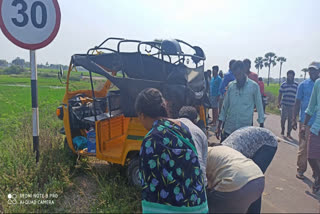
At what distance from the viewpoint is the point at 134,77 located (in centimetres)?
382

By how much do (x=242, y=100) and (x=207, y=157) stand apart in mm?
1816

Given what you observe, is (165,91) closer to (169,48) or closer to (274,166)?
(169,48)

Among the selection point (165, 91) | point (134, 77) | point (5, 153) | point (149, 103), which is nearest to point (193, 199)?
point (149, 103)

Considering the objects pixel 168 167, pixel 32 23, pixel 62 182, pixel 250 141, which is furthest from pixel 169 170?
pixel 32 23

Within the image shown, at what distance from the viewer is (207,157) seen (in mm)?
2430

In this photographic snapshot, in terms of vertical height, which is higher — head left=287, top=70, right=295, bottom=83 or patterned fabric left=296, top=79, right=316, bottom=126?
head left=287, top=70, right=295, bottom=83

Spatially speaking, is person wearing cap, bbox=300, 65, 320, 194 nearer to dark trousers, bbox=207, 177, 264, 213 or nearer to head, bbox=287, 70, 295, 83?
dark trousers, bbox=207, 177, 264, 213

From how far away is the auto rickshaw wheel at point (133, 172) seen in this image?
11.3 feet

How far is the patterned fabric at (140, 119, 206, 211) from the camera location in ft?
5.10

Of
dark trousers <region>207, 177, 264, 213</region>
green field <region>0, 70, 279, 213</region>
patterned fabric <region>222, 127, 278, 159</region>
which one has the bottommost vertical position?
green field <region>0, 70, 279, 213</region>

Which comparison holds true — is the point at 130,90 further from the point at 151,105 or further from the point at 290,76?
the point at 290,76

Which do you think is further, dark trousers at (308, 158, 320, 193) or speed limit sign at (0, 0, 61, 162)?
dark trousers at (308, 158, 320, 193)

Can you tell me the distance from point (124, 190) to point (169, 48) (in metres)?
2.23

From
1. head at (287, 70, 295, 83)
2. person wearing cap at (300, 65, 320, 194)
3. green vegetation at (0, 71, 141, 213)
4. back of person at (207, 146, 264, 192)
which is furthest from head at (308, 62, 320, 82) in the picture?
green vegetation at (0, 71, 141, 213)
